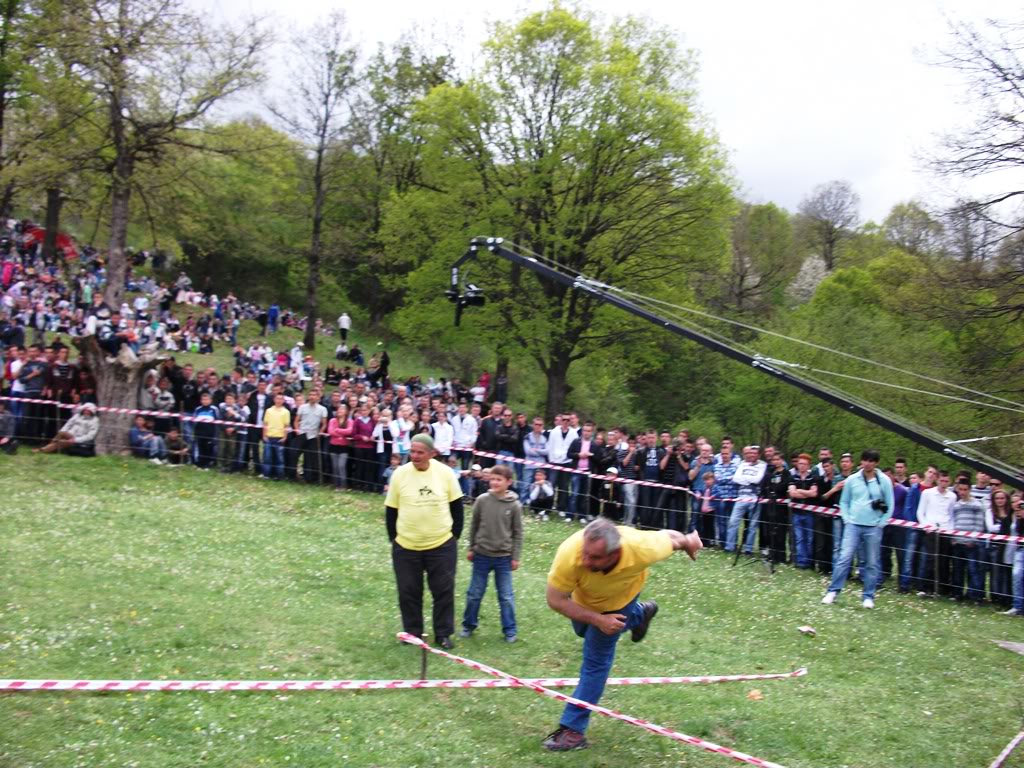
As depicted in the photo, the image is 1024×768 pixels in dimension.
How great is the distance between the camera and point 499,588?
9141 mm

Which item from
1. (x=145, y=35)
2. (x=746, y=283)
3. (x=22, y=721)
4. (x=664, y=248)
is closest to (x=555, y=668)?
(x=22, y=721)

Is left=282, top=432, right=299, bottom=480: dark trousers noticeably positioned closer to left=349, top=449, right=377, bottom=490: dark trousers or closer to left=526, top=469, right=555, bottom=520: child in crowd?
left=349, top=449, right=377, bottom=490: dark trousers

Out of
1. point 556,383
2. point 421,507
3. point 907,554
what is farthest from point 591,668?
point 556,383

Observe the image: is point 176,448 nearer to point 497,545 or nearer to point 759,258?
point 497,545

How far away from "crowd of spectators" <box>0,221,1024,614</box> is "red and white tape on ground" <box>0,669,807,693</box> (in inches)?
269

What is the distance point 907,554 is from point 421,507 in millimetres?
8949

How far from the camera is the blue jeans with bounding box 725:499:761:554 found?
14695 millimetres

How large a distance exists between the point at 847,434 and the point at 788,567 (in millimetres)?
18658

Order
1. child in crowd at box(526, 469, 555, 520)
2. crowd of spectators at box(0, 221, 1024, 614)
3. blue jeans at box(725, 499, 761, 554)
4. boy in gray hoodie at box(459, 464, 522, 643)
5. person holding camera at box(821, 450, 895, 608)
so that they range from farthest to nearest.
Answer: child in crowd at box(526, 469, 555, 520) < blue jeans at box(725, 499, 761, 554) < crowd of spectators at box(0, 221, 1024, 614) < person holding camera at box(821, 450, 895, 608) < boy in gray hoodie at box(459, 464, 522, 643)

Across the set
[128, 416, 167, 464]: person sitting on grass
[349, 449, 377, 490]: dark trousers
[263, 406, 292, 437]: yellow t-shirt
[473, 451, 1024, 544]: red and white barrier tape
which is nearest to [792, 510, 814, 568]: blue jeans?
[473, 451, 1024, 544]: red and white barrier tape

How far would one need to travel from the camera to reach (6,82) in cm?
2456

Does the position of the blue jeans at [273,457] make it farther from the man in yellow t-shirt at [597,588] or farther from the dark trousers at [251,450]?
the man in yellow t-shirt at [597,588]

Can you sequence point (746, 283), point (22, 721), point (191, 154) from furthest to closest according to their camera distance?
point (746, 283) < point (191, 154) < point (22, 721)

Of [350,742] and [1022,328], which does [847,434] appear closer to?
[1022,328]
